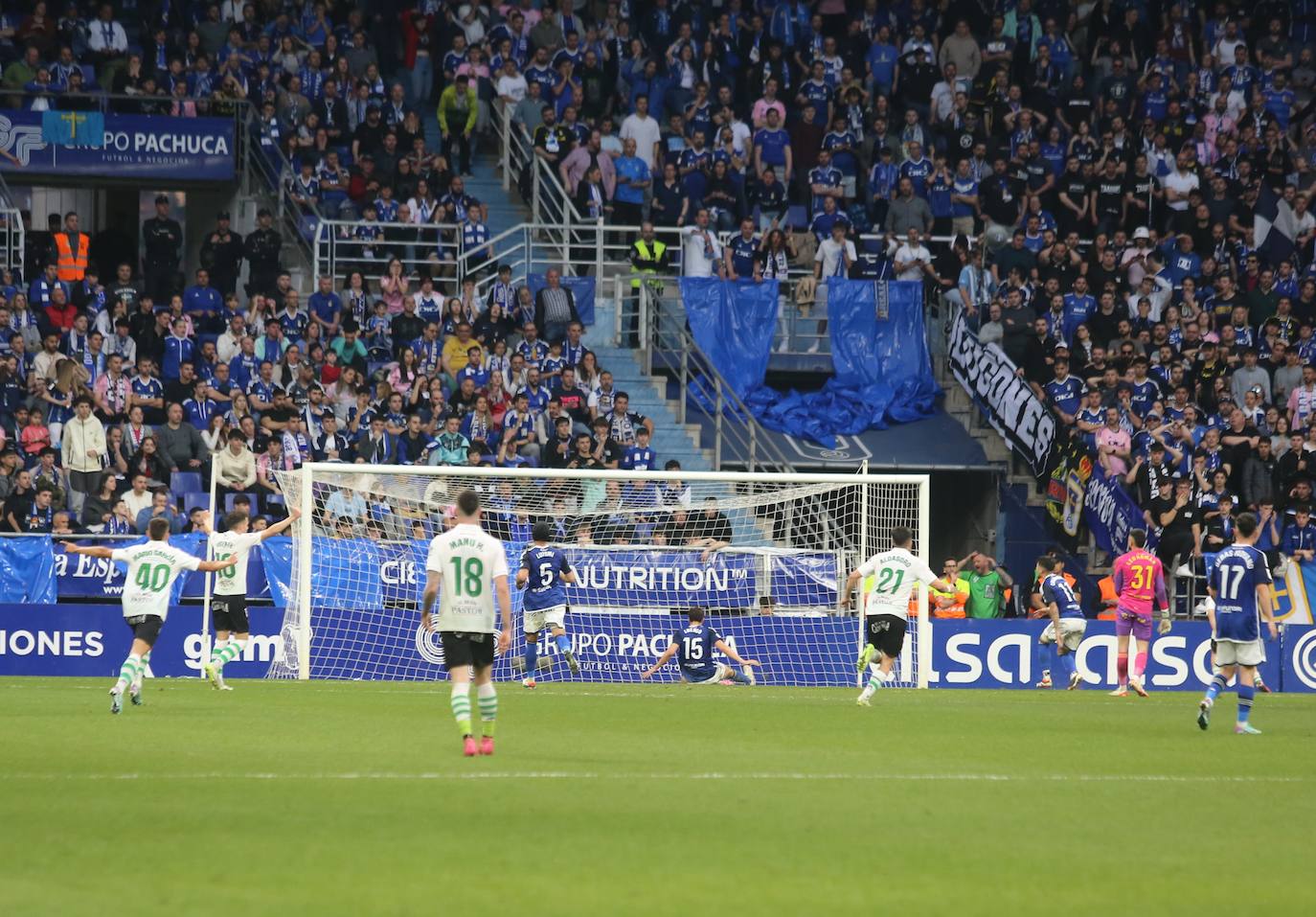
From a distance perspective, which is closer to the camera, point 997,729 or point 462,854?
point 462,854

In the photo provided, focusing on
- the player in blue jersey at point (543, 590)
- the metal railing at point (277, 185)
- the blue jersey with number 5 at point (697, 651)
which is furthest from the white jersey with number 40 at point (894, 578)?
the metal railing at point (277, 185)

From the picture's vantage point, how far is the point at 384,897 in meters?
7.91

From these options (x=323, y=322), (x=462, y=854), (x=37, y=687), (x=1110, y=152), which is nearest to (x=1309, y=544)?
(x=1110, y=152)

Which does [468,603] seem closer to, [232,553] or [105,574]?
[232,553]

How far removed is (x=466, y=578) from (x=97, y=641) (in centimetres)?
1222

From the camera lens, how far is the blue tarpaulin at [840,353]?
30469mm

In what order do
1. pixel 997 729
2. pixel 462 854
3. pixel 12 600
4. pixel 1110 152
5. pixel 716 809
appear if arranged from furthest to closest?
pixel 1110 152, pixel 12 600, pixel 997 729, pixel 716 809, pixel 462 854

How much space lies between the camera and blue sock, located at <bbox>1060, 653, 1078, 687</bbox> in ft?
80.6

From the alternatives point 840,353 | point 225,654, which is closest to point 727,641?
point 225,654

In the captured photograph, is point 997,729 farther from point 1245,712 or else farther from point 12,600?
point 12,600

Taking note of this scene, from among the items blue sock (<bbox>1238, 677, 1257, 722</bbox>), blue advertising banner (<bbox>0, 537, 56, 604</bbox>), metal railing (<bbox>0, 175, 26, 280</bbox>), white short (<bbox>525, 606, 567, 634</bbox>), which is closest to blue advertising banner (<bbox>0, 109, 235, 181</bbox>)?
metal railing (<bbox>0, 175, 26, 280</bbox>)

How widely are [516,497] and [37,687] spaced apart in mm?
6740

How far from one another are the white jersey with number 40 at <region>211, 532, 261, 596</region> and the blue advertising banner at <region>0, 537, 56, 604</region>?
12.0ft

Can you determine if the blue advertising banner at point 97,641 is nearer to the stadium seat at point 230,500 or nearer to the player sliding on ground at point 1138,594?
the stadium seat at point 230,500
